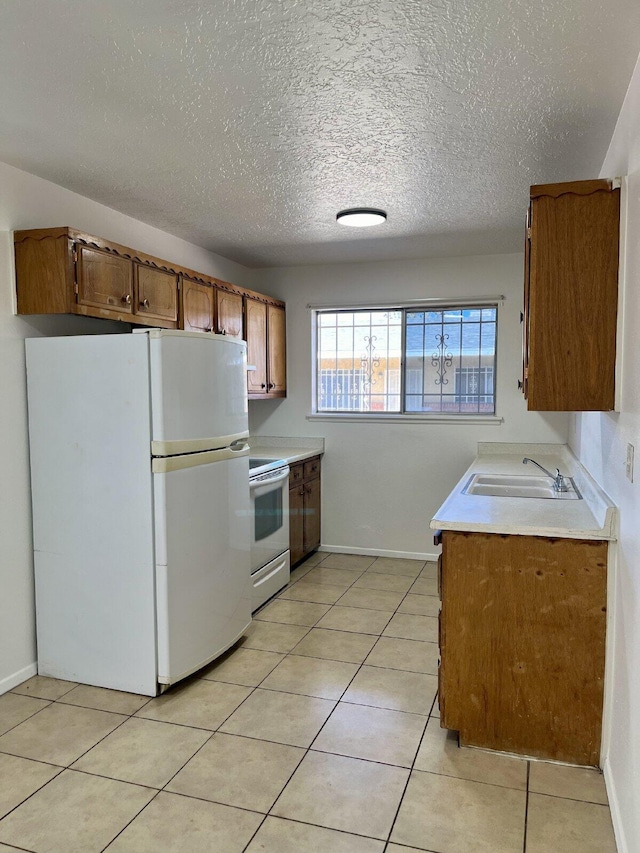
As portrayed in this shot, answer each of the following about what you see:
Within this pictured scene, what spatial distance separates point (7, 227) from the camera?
8.80ft

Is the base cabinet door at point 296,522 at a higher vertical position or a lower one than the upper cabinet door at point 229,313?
lower

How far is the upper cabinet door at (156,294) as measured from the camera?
10.3 feet

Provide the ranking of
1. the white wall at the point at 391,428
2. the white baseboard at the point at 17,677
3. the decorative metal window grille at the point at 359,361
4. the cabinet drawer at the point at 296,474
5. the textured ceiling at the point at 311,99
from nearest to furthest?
the textured ceiling at the point at 311,99 < the white baseboard at the point at 17,677 < the cabinet drawer at the point at 296,474 < the white wall at the point at 391,428 < the decorative metal window grille at the point at 359,361

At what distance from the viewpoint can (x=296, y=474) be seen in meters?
4.45

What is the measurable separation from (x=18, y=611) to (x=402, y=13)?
9.30 ft

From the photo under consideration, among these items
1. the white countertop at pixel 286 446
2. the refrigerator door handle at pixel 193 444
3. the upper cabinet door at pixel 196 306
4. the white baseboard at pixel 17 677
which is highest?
Answer: the upper cabinet door at pixel 196 306

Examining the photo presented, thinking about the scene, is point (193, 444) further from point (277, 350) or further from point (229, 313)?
point (277, 350)

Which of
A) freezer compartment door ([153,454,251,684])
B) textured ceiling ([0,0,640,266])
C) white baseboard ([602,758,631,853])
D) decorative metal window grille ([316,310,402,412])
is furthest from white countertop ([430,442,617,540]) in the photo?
decorative metal window grille ([316,310,402,412])

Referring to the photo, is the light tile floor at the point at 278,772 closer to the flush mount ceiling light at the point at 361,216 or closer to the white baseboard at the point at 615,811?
the white baseboard at the point at 615,811

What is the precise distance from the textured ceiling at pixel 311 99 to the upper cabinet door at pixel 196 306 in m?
0.45

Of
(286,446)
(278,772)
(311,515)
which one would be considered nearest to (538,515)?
(278,772)

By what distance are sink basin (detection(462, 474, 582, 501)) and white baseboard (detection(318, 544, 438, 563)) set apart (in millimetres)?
1436

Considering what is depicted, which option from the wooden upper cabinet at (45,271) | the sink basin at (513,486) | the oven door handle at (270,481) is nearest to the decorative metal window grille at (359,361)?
the oven door handle at (270,481)

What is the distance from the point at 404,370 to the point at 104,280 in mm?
2617
